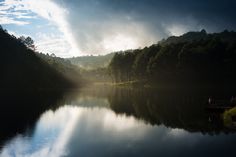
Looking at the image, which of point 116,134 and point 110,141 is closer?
point 110,141

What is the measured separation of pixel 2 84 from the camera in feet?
599

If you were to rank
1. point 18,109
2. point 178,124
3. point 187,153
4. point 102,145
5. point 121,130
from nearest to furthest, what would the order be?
point 187,153
point 102,145
point 121,130
point 178,124
point 18,109

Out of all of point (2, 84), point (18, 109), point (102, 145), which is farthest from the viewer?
point (2, 84)

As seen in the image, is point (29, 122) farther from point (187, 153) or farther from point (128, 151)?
point (187, 153)

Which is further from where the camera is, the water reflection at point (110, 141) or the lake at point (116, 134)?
the lake at point (116, 134)

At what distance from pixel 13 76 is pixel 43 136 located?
14276cm

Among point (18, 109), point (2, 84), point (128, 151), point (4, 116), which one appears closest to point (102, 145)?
point (128, 151)

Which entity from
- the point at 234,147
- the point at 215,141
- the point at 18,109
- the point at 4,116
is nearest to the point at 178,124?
the point at 215,141

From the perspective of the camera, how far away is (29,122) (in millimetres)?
68562

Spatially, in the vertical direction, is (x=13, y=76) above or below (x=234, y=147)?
above

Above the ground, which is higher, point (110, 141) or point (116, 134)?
point (116, 134)

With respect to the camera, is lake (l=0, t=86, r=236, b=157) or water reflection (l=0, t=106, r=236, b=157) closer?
water reflection (l=0, t=106, r=236, b=157)

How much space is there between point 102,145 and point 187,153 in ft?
38.6

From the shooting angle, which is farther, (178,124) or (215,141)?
(178,124)
